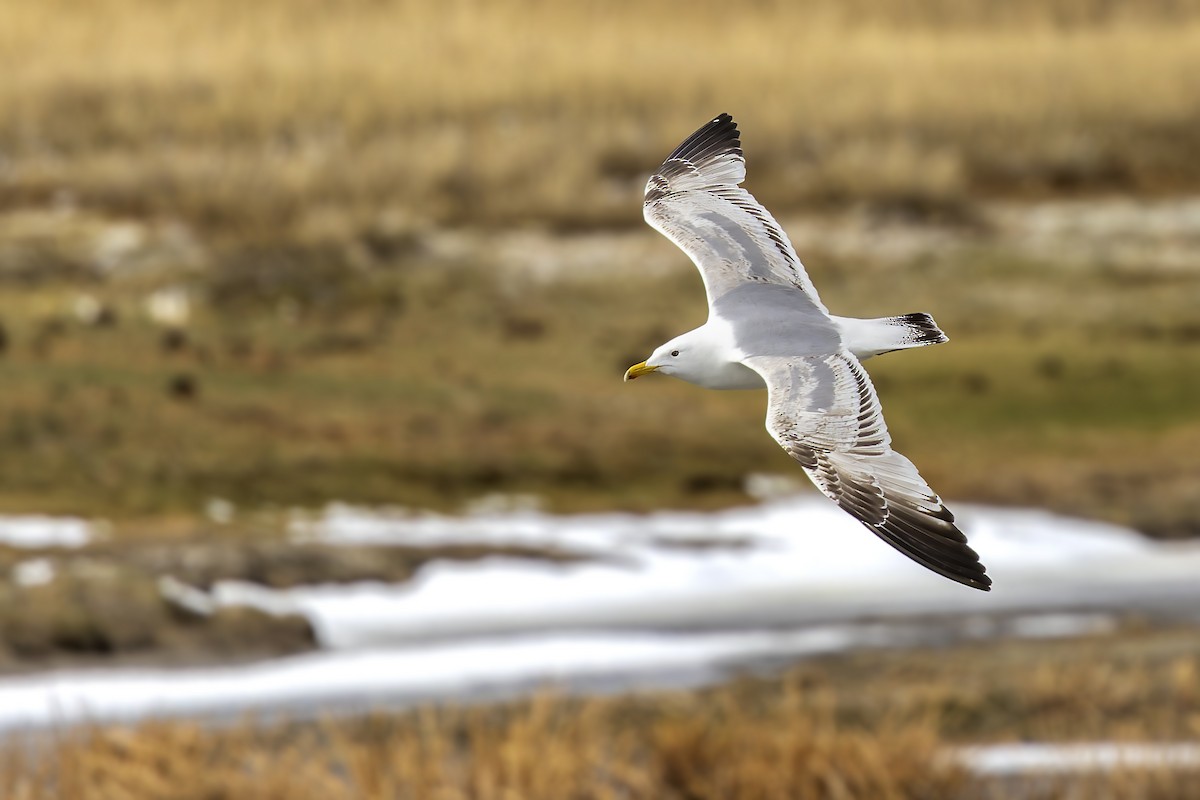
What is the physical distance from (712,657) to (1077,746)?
896 cm

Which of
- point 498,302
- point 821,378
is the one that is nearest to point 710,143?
point 821,378

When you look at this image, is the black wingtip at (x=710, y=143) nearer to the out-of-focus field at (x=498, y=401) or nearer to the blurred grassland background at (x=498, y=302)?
the blurred grassland background at (x=498, y=302)

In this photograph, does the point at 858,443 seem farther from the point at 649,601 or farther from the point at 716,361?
the point at 649,601

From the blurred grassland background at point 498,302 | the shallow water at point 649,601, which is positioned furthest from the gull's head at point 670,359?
the shallow water at point 649,601

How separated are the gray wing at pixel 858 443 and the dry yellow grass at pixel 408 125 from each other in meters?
23.2

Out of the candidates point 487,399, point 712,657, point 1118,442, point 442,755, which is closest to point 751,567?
point 712,657

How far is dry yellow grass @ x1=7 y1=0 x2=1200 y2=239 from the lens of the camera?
94.2ft

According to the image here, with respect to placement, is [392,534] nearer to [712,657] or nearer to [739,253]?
[712,657]

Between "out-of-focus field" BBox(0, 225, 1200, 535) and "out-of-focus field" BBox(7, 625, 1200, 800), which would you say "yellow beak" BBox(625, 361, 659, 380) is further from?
"out-of-focus field" BBox(0, 225, 1200, 535)

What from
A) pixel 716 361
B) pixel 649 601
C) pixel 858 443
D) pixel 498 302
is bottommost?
pixel 858 443

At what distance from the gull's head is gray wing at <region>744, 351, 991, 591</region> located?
126mm

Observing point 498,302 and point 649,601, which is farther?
point 498,302

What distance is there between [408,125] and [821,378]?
33.1m

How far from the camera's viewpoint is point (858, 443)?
8.91 feet
